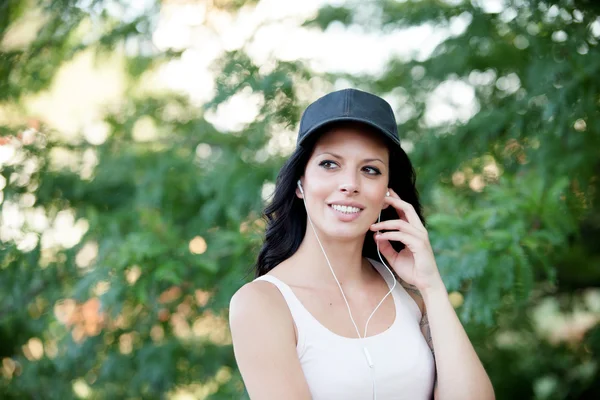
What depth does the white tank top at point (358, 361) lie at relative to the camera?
1.97 metres

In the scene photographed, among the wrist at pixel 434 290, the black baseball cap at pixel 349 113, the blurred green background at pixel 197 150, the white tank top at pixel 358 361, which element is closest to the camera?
the white tank top at pixel 358 361

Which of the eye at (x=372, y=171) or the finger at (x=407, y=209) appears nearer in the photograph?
the eye at (x=372, y=171)

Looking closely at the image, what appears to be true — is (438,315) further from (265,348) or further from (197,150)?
(197,150)

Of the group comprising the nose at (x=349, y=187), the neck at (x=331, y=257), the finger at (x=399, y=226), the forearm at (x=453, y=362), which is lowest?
the forearm at (x=453, y=362)

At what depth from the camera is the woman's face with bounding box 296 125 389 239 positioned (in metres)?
2.12

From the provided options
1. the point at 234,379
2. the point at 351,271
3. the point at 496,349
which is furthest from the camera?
the point at 496,349

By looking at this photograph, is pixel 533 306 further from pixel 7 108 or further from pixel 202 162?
pixel 7 108

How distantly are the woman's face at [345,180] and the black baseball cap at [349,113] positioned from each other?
6 centimetres

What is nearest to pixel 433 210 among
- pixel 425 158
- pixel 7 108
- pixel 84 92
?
pixel 425 158

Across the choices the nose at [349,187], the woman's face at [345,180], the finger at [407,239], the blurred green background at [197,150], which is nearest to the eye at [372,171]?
the woman's face at [345,180]

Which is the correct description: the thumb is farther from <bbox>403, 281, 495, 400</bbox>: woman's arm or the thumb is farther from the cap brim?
the cap brim

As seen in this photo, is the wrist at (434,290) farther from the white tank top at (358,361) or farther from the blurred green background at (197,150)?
the blurred green background at (197,150)

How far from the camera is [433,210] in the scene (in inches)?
153

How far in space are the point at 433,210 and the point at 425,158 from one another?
39 cm
